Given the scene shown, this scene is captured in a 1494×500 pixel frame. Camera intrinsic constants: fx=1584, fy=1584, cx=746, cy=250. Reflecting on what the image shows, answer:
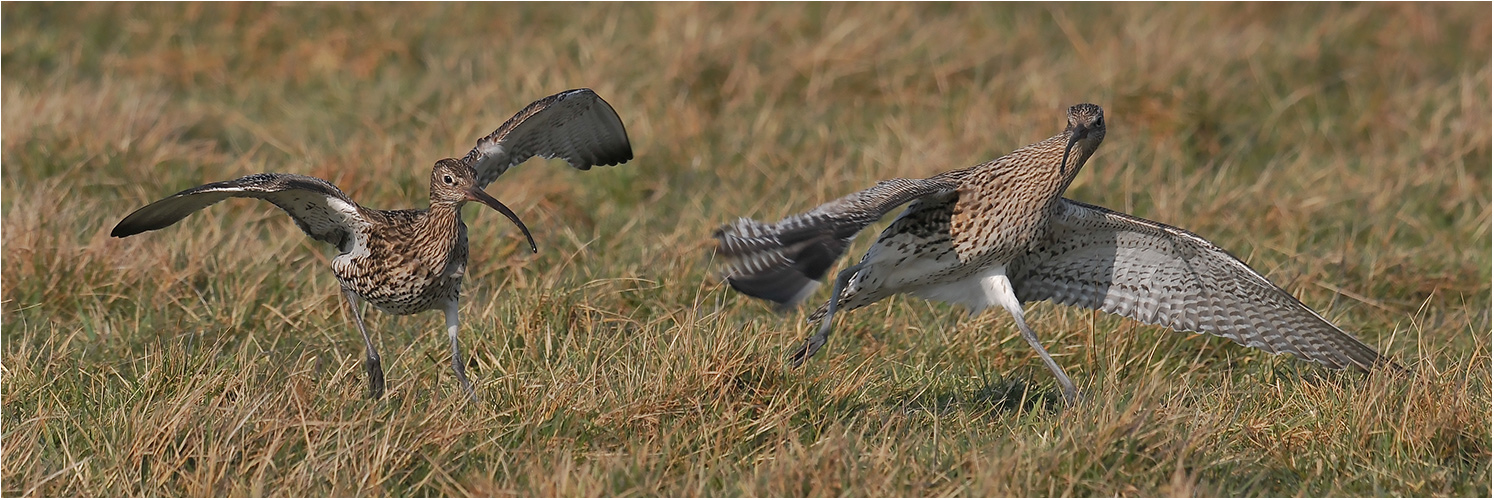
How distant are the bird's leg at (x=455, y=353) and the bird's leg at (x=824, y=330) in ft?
3.44

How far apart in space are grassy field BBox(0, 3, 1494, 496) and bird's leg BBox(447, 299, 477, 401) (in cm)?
12

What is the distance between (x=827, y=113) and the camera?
29.8ft

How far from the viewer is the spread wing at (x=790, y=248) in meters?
4.35

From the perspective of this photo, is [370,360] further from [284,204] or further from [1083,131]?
[1083,131]

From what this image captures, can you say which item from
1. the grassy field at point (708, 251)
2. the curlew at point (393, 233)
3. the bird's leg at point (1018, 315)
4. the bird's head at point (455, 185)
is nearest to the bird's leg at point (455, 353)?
the curlew at point (393, 233)

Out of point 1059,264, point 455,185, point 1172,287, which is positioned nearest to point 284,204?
point 455,185

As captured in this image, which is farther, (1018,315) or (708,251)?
(708,251)

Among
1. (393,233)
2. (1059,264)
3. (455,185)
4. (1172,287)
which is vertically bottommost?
(1172,287)

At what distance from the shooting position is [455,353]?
5.37m

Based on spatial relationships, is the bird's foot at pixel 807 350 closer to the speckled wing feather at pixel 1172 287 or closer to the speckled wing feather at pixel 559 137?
the speckled wing feather at pixel 1172 287

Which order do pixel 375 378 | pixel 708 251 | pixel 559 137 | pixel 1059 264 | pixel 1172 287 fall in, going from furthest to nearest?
pixel 708 251 → pixel 559 137 → pixel 1059 264 → pixel 1172 287 → pixel 375 378

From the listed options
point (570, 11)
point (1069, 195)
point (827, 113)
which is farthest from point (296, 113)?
point (1069, 195)

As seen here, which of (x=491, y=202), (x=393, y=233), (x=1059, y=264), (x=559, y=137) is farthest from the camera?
(x=559, y=137)

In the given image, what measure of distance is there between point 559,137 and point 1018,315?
189 cm
